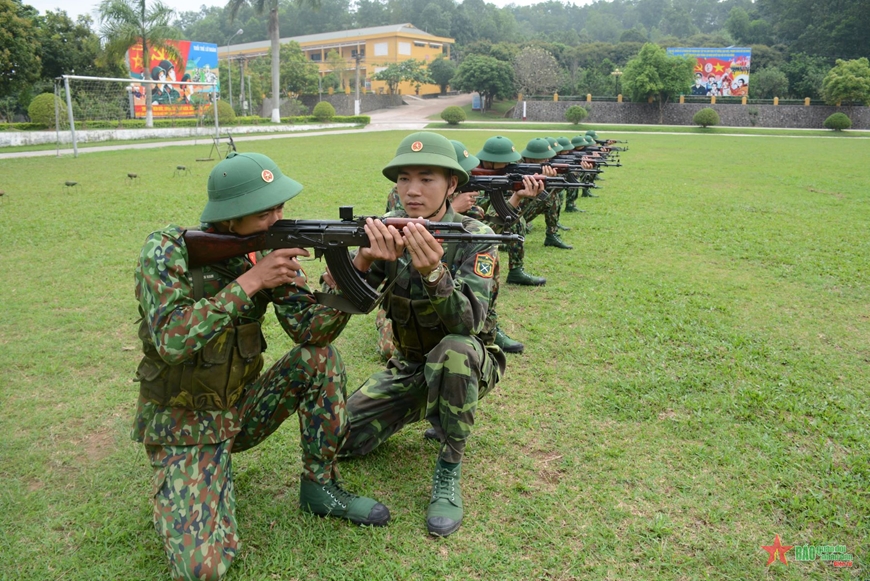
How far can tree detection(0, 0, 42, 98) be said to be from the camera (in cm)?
2989

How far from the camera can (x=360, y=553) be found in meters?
3.10

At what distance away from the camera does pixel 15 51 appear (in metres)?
30.8

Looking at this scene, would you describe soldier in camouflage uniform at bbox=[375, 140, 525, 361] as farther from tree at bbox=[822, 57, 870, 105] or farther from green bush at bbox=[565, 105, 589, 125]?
tree at bbox=[822, 57, 870, 105]

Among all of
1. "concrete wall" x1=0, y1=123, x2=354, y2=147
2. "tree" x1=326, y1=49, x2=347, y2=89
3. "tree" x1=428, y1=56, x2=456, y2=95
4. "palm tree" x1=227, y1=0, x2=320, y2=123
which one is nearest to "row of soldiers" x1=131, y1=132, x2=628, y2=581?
"concrete wall" x1=0, y1=123, x2=354, y2=147

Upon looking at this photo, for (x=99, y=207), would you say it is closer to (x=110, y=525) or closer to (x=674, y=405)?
(x=110, y=525)

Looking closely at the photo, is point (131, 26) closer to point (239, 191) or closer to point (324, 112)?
point (324, 112)

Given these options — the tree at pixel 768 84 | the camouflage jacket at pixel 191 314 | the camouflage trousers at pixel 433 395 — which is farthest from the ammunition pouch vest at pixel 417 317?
the tree at pixel 768 84

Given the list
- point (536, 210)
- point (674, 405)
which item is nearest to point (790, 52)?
point (536, 210)

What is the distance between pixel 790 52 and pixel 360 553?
79.2 metres

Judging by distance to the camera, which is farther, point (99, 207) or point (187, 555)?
point (99, 207)

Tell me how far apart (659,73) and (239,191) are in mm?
57600

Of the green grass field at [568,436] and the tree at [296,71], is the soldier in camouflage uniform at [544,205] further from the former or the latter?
the tree at [296,71]

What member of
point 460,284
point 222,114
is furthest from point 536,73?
point 460,284

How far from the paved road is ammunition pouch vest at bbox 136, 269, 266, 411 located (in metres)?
23.8
